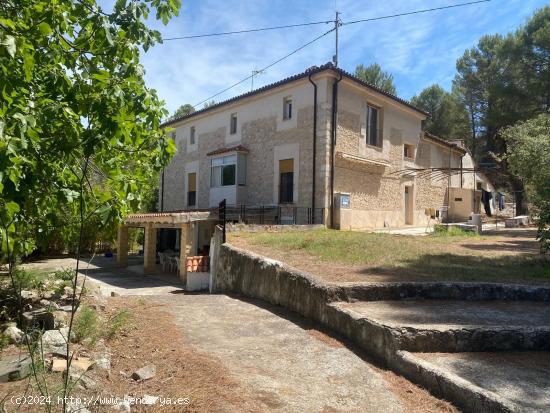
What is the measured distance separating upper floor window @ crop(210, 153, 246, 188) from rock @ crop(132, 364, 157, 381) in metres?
14.5

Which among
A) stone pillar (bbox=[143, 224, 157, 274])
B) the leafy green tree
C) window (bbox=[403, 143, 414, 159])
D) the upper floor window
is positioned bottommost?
stone pillar (bbox=[143, 224, 157, 274])

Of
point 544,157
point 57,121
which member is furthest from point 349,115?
point 57,121

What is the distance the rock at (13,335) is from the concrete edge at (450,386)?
4.16 metres

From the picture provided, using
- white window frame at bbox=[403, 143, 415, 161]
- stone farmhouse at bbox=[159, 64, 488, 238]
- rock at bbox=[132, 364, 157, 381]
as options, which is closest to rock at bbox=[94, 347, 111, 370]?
rock at bbox=[132, 364, 157, 381]

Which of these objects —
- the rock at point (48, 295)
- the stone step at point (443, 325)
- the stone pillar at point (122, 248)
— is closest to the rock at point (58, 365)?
the stone step at point (443, 325)

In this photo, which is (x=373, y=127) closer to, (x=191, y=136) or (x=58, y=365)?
(x=191, y=136)

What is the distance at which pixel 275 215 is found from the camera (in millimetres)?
16328

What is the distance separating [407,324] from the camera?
14.1 feet

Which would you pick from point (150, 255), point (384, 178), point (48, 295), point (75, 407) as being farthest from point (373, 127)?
point (75, 407)

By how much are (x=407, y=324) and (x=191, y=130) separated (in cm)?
2033

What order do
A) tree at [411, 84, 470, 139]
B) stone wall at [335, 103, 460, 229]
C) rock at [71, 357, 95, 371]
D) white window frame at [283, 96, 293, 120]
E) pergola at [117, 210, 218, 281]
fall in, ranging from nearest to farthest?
rock at [71, 357, 95, 371]
pergola at [117, 210, 218, 281]
stone wall at [335, 103, 460, 229]
white window frame at [283, 96, 293, 120]
tree at [411, 84, 470, 139]

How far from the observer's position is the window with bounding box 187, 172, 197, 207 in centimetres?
2233

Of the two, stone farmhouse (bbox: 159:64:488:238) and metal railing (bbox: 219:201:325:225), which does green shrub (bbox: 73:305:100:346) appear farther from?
stone farmhouse (bbox: 159:64:488:238)

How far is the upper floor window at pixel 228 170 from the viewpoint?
18141 mm
